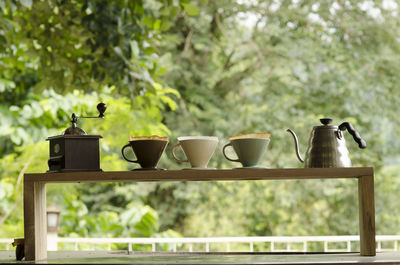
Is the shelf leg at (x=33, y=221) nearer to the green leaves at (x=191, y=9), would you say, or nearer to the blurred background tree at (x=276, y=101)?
the green leaves at (x=191, y=9)

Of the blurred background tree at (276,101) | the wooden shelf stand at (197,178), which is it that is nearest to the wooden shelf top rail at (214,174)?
the wooden shelf stand at (197,178)

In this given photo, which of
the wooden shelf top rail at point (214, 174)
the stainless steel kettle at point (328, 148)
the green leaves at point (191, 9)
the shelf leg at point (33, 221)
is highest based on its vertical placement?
the green leaves at point (191, 9)

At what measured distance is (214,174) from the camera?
164 cm

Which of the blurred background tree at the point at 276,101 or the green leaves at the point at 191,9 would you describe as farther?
the blurred background tree at the point at 276,101

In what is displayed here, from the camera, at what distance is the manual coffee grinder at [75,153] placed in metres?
1.70

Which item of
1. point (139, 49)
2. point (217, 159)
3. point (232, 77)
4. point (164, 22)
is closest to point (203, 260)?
point (164, 22)

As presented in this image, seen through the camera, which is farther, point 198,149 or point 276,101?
point 276,101

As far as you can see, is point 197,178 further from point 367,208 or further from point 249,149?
point 367,208

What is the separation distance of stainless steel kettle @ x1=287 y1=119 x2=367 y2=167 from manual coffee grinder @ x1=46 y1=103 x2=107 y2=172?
569 mm

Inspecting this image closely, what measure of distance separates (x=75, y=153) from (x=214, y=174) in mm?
376

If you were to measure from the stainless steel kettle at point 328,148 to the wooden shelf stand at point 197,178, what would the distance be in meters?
0.04

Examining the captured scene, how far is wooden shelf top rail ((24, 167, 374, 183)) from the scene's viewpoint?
1635mm

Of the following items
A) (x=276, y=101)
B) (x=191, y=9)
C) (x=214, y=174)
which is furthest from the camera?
(x=276, y=101)

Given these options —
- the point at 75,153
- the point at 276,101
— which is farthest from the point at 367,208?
the point at 276,101
